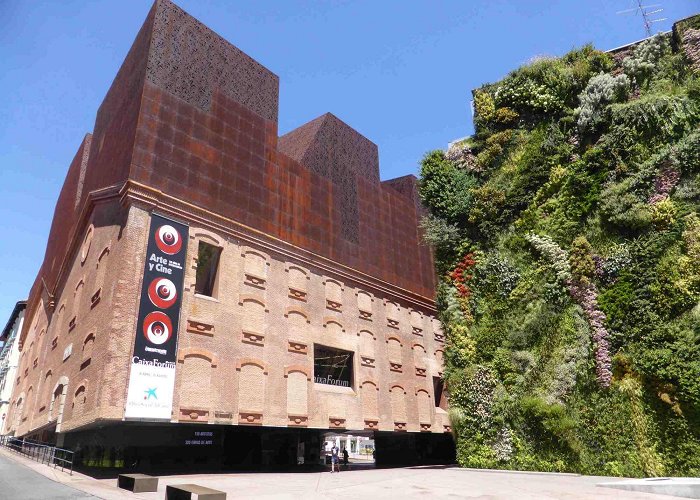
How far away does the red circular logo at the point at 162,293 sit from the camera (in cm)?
2152

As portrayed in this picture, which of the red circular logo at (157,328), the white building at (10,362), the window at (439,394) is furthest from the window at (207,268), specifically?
the white building at (10,362)

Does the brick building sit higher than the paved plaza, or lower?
higher

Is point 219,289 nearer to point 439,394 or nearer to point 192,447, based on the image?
point 192,447

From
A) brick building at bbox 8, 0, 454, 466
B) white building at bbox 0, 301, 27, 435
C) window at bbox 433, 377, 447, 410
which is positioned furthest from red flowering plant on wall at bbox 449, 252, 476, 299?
white building at bbox 0, 301, 27, 435

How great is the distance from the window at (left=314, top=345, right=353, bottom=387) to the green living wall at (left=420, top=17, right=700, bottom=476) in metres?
6.24

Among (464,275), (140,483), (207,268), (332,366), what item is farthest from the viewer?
(464,275)

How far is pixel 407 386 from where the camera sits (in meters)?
32.9

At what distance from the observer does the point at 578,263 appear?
25.4 metres

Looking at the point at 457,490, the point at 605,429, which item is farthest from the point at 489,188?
the point at 457,490

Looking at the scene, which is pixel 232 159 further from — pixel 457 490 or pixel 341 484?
pixel 457 490

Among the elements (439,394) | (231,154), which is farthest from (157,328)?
(439,394)

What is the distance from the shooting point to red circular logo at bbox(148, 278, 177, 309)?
70.6 feet

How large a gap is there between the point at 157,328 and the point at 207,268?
4.83 meters

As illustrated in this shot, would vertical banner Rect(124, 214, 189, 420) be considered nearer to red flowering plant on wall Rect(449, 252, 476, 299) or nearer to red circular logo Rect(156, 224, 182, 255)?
red circular logo Rect(156, 224, 182, 255)
